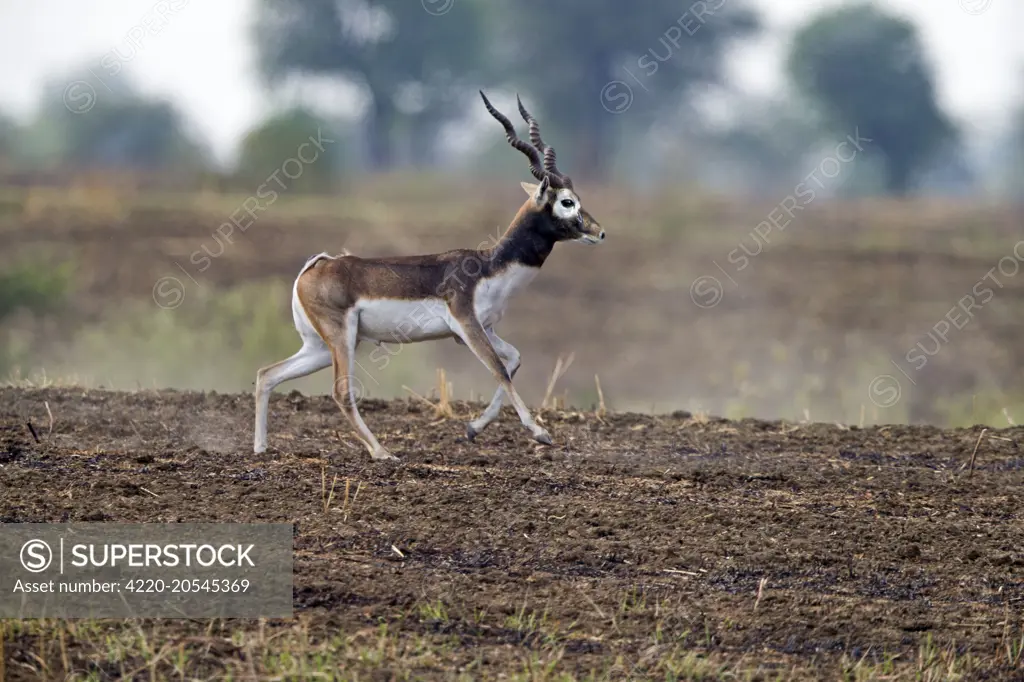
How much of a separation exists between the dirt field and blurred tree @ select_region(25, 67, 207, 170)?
1064 inches

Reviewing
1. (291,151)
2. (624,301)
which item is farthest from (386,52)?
(624,301)

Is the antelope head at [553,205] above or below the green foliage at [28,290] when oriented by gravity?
below

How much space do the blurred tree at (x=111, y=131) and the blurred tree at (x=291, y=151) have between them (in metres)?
1.90

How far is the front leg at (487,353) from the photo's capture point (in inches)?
405

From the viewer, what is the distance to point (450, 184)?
138 ft

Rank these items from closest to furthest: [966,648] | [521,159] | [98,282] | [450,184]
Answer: [966,648]
[98,282]
[450,184]
[521,159]

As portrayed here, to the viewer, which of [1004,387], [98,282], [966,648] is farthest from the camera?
[98,282]

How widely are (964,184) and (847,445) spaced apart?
62.5 metres

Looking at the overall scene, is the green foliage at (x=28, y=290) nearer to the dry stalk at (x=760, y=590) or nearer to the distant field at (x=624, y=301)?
the distant field at (x=624, y=301)

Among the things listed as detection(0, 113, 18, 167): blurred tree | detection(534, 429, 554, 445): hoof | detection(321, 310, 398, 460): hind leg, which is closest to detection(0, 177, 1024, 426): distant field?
detection(0, 113, 18, 167): blurred tree

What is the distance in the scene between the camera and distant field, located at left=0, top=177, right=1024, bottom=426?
861 inches

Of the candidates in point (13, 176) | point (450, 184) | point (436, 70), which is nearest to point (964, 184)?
point (436, 70)

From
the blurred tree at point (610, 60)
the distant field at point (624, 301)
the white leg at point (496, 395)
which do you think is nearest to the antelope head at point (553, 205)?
the white leg at point (496, 395)

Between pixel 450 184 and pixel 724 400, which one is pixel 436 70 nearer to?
pixel 450 184
